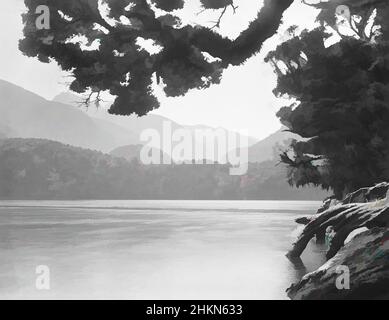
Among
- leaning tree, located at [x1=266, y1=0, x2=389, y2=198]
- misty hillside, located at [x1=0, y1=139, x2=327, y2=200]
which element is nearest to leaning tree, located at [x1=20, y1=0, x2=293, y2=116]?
leaning tree, located at [x1=266, y1=0, x2=389, y2=198]

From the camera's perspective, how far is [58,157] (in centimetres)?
18425

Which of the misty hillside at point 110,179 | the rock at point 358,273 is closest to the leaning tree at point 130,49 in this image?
the rock at point 358,273

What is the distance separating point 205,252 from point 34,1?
619 inches

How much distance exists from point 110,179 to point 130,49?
167 meters

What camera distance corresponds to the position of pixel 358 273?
35.9 ft

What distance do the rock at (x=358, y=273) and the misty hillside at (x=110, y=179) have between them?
16032 centimetres

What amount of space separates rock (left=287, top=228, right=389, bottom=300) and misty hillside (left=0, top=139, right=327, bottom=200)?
160 meters

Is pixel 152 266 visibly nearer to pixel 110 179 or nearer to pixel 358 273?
pixel 358 273

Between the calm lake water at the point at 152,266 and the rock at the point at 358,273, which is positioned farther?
the calm lake water at the point at 152,266

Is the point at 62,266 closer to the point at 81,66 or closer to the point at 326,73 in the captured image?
the point at 81,66

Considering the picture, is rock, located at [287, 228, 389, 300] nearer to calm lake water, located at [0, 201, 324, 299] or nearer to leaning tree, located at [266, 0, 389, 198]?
calm lake water, located at [0, 201, 324, 299]

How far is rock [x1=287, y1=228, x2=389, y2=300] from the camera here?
34.4 feet

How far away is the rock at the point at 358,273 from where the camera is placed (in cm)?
1048

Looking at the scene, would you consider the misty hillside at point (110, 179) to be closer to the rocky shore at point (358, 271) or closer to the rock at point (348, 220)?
the rock at point (348, 220)
